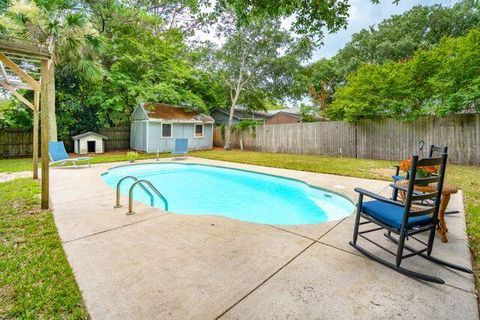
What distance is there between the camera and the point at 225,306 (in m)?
1.67

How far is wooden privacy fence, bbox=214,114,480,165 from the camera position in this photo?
828cm

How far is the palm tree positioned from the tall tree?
7.78 meters

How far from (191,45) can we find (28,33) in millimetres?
9756

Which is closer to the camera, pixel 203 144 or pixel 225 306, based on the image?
pixel 225 306

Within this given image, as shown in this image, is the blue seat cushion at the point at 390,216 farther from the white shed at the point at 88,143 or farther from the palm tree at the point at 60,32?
the white shed at the point at 88,143

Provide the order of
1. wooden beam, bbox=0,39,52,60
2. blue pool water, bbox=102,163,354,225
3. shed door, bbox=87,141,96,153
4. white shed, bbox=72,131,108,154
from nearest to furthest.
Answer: wooden beam, bbox=0,39,52,60, blue pool water, bbox=102,163,354,225, white shed, bbox=72,131,108,154, shed door, bbox=87,141,96,153

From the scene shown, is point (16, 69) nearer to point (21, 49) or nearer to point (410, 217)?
point (21, 49)

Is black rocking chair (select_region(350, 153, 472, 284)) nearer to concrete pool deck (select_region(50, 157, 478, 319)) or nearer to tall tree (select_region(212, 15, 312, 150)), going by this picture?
concrete pool deck (select_region(50, 157, 478, 319))

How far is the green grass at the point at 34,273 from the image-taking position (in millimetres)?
1606

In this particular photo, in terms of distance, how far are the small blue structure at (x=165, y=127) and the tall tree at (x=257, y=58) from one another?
1.90 meters

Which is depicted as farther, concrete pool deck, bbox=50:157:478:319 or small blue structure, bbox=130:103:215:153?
small blue structure, bbox=130:103:215:153

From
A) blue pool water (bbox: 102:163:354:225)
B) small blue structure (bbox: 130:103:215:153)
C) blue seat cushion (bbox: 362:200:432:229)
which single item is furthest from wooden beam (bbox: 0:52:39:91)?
small blue structure (bbox: 130:103:215:153)

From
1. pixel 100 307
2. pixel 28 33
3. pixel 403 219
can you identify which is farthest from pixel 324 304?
pixel 28 33

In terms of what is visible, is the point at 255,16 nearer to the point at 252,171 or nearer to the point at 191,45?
the point at 252,171
